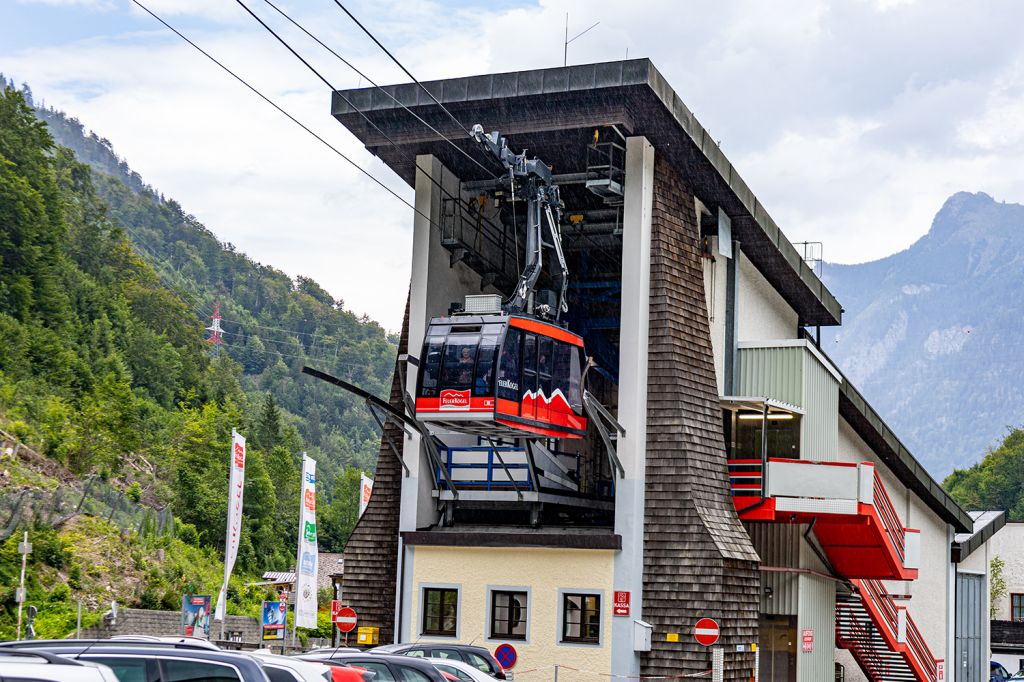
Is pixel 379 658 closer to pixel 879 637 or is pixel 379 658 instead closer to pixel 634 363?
pixel 634 363

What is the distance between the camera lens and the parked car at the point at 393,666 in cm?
1559

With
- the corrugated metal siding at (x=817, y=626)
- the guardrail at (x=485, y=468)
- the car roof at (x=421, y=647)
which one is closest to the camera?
the car roof at (x=421, y=647)

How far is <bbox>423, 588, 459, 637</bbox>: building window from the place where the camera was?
27.0 meters

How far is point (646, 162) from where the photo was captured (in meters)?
26.7

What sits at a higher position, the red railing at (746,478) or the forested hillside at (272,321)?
the forested hillside at (272,321)

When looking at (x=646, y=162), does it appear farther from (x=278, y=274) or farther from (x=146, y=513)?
(x=278, y=274)

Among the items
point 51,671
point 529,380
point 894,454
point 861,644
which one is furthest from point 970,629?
point 51,671

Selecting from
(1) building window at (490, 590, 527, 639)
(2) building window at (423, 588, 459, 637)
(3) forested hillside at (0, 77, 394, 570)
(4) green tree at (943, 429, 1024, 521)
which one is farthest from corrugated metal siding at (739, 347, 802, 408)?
(4) green tree at (943, 429, 1024, 521)

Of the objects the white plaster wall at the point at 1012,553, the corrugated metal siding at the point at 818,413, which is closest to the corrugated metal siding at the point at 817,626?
the corrugated metal siding at the point at 818,413

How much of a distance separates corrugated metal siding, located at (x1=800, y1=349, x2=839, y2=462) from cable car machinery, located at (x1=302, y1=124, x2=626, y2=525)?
553 centimetres

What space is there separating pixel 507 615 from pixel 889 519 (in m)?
10.8

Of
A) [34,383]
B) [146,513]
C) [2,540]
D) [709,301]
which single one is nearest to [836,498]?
[709,301]

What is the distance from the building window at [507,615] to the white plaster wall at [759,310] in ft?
27.9

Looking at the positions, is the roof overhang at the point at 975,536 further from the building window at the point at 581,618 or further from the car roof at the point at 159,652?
the car roof at the point at 159,652
